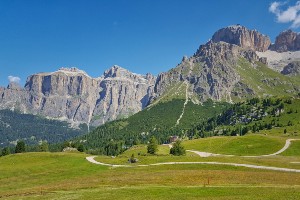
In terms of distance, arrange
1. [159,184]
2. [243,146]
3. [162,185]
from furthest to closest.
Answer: [243,146] < [159,184] < [162,185]

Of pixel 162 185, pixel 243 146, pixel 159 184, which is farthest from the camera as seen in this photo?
pixel 243 146

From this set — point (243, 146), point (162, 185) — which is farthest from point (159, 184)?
point (243, 146)

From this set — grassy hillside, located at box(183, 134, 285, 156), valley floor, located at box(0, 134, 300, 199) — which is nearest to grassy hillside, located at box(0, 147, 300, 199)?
valley floor, located at box(0, 134, 300, 199)

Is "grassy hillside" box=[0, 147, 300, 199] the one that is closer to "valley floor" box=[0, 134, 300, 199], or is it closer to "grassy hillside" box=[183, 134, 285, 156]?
"valley floor" box=[0, 134, 300, 199]

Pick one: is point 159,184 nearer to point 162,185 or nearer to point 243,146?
point 162,185

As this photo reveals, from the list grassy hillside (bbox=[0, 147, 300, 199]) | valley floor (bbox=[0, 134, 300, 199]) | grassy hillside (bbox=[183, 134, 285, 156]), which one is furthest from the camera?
grassy hillside (bbox=[183, 134, 285, 156])

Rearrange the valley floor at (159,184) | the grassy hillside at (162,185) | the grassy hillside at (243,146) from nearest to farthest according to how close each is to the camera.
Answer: the grassy hillside at (162,185) < the valley floor at (159,184) < the grassy hillside at (243,146)

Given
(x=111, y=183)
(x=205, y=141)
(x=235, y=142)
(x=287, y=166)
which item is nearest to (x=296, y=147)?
(x=235, y=142)

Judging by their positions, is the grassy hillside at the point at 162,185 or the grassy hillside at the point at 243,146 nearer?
the grassy hillside at the point at 162,185

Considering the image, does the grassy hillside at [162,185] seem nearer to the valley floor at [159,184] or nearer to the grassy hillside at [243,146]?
the valley floor at [159,184]

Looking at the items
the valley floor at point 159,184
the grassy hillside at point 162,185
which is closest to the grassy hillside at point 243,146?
the valley floor at point 159,184

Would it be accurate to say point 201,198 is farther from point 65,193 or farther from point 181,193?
point 65,193

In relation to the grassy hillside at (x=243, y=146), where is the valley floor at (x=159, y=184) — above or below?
below

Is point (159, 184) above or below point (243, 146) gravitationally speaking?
below
